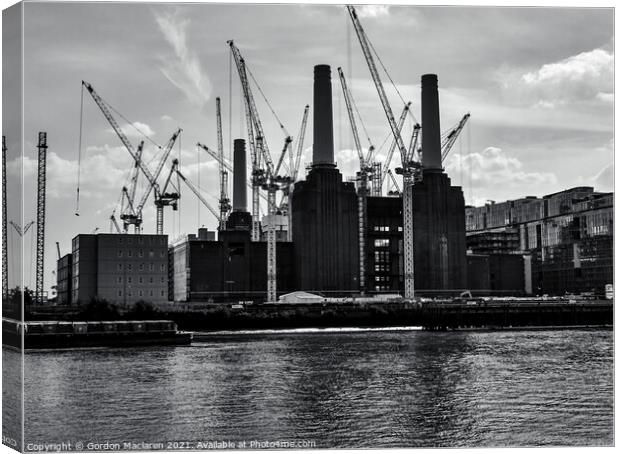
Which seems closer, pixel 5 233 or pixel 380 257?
pixel 5 233

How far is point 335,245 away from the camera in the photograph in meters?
89.2

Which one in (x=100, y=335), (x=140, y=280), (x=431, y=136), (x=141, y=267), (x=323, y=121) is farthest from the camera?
(x=431, y=136)

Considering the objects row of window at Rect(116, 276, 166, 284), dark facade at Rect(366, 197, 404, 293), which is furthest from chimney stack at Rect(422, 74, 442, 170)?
row of window at Rect(116, 276, 166, 284)

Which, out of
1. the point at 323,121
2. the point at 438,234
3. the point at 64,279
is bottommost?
the point at 64,279

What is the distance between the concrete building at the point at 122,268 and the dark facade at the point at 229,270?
17096 mm

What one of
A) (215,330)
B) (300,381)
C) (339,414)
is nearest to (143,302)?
(215,330)

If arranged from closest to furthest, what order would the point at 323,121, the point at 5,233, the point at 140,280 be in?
the point at 5,233 < the point at 140,280 < the point at 323,121

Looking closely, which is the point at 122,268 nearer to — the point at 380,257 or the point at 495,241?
the point at 380,257

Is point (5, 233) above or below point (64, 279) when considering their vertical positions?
above

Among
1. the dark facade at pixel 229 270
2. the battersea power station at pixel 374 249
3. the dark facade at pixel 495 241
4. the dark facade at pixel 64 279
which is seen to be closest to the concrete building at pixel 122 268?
the battersea power station at pixel 374 249

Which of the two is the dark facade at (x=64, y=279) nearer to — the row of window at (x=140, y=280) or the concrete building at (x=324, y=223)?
the row of window at (x=140, y=280)

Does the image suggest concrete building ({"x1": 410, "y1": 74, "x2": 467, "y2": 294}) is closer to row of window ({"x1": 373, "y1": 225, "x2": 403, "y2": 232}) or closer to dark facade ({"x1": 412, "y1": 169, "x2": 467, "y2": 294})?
dark facade ({"x1": 412, "y1": 169, "x2": 467, "y2": 294})

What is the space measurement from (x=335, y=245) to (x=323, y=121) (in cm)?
1285

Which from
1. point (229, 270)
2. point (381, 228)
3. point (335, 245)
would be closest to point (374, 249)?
point (381, 228)
